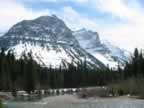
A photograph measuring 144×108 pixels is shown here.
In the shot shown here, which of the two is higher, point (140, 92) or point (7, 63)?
point (7, 63)

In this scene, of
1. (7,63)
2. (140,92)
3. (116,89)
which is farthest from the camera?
(7,63)

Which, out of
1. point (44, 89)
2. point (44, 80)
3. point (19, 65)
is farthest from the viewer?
point (44, 80)

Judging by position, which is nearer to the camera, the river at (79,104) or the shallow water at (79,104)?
the shallow water at (79,104)

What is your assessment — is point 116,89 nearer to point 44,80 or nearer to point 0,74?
point 0,74

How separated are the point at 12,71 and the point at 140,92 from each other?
57.2 metres

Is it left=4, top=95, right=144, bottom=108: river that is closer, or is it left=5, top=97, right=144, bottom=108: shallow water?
left=5, top=97, right=144, bottom=108: shallow water

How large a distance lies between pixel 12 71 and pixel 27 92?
31.1 ft

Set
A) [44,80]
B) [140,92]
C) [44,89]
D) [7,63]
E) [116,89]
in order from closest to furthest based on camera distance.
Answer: [140,92]
[116,89]
[7,63]
[44,89]
[44,80]

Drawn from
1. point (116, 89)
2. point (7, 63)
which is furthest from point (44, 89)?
point (116, 89)

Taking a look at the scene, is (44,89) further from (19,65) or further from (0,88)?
(0,88)

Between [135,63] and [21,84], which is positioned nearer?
[21,84]

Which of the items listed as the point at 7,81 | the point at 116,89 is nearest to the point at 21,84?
the point at 7,81

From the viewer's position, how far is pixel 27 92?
153500mm

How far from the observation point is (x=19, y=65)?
163m
